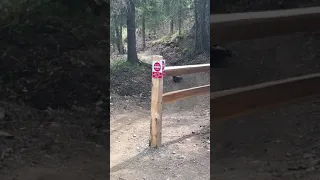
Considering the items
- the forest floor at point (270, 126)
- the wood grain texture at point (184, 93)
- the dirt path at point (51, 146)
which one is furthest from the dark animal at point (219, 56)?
the dirt path at point (51, 146)

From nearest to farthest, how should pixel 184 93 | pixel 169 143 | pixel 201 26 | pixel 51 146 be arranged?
pixel 51 146, pixel 169 143, pixel 184 93, pixel 201 26

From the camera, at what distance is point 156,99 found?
1.93 m

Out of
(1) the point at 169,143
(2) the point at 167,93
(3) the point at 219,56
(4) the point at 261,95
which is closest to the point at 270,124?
(4) the point at 261,95

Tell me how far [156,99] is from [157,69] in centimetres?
18

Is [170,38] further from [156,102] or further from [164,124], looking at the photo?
[164,124]

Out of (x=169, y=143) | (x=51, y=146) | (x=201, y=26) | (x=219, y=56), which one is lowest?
(x=169, y=143)

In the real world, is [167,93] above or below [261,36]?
below

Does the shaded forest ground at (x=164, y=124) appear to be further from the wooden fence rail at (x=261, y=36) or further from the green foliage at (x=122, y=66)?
the wooden fence rail at (x=261, y=36)

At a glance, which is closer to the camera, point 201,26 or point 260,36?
point 260,36

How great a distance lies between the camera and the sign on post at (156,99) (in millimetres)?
1849

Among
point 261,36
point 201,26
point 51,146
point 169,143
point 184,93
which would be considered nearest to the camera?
point 261,36

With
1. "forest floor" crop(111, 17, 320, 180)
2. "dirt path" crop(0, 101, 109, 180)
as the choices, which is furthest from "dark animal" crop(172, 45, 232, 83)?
"dirt path" crop(0, 101, 109, 180)

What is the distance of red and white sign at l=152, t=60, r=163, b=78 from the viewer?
6.10ft

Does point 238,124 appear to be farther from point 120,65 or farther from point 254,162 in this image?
point 120,65
